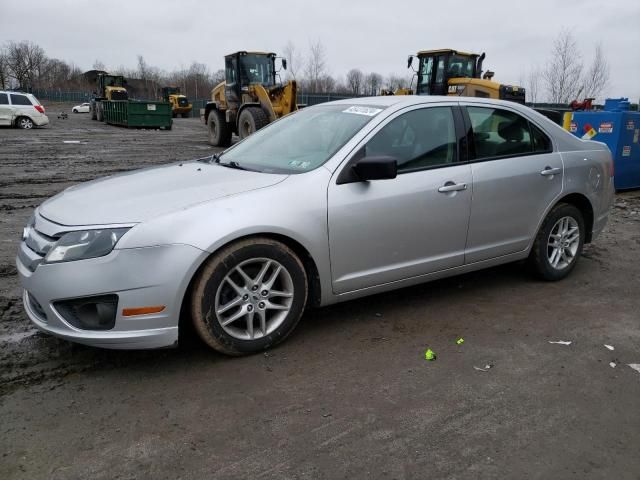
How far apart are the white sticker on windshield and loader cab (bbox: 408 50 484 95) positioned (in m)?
12.8

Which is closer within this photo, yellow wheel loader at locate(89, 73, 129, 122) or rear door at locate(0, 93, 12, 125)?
rear door at locate(0, 93, 12, 125)

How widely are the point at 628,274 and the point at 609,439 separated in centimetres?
306

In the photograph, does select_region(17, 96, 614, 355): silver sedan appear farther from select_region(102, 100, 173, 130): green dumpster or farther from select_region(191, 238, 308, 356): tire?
select_region(102, 100, 173, 130): green dumpster

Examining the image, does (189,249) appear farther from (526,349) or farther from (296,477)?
(526,349)

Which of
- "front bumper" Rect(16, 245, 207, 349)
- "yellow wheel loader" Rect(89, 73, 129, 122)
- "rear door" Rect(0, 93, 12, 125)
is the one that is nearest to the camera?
"front bumper" Rect(16, 245, 207, 349)

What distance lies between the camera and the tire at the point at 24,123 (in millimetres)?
24234

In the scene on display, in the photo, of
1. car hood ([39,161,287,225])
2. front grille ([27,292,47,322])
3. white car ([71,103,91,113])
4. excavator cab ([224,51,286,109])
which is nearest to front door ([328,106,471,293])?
car hood ([39,161,287,225])

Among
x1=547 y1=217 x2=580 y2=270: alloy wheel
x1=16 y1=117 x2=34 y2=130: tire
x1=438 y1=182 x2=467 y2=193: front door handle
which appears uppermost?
x1=16 y1=117 x2=34 y2=130: tire

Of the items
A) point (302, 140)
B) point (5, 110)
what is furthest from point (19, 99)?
point (302, 140)

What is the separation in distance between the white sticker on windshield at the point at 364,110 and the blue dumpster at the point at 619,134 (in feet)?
23.7

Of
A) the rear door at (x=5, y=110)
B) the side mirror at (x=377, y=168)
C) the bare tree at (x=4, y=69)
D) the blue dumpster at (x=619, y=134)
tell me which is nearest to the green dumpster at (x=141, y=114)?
the rear door at (x=5, y=110)

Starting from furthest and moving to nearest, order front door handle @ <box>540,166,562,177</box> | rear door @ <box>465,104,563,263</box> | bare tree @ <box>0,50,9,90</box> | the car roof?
bare tree @ <box>0,50,9,90</box>
front door handle @ <box>540,166,562,177</box>
rear door @ <box>465,104,563,263</box>
the car roof

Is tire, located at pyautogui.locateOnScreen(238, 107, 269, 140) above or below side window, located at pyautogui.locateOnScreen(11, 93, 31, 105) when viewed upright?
below

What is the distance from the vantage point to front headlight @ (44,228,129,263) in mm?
2893
